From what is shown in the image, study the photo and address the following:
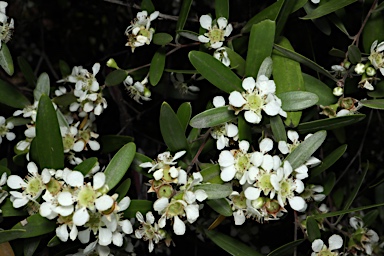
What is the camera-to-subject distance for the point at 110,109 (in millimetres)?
2100

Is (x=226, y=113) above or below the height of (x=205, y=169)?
above

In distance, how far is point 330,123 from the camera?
56.4 inches

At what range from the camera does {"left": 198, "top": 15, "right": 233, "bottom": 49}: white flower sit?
5.03ft

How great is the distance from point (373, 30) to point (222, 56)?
1.47 ft

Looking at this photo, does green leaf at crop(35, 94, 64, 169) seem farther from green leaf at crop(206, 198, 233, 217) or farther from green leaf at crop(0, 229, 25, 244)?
green leaf at crop(206, 198, 233, 217)

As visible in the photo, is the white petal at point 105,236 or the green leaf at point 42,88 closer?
the white petal at point 105,236

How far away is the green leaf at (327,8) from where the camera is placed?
1519mm

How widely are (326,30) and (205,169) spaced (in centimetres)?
59

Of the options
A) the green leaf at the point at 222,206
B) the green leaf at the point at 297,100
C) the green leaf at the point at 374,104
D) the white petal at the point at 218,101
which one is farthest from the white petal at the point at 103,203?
the green leaf at the point at 374,104

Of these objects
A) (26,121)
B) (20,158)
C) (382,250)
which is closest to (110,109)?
(26,121)

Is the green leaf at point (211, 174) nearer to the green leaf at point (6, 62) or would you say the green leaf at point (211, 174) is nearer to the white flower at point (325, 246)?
the white flower at point (325, 246)

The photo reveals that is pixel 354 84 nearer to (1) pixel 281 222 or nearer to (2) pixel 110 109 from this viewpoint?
(1) pixel 281 222

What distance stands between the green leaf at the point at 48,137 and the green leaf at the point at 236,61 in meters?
0.47

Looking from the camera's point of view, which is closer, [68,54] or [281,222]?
[281,222]
